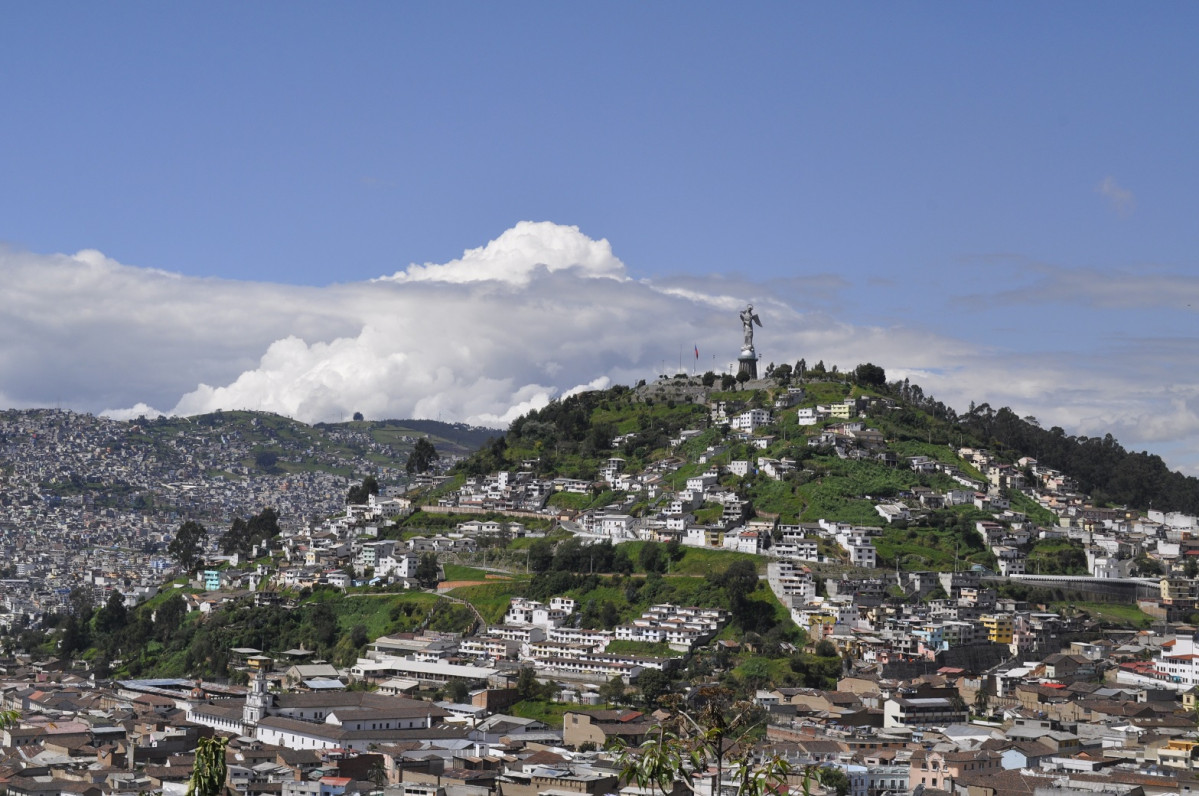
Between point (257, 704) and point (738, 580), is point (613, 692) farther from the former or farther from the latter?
point (257, 704)

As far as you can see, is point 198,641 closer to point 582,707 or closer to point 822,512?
point 582,707

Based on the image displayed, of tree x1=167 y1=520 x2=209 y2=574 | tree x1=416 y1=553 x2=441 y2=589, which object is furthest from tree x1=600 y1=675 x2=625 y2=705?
tree x1=167 y1=520 x2=209 y2=574

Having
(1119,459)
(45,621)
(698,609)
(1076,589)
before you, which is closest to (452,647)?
(698,609)

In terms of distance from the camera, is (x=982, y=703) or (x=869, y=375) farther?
(x=869, y=375)

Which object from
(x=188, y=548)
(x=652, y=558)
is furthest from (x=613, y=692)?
(x=188, y=548)

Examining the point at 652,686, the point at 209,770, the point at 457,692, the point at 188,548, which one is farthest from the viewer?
the point at 188,548

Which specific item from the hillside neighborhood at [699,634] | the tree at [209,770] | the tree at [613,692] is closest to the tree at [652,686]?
the hillside neighborhood at [699,634]
